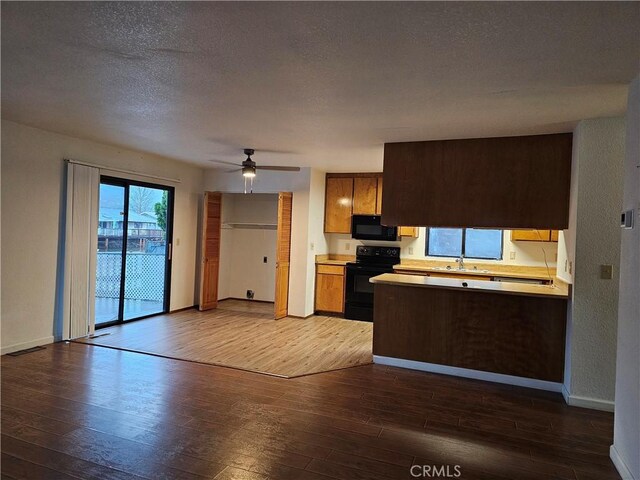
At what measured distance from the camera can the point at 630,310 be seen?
2404 millimetres

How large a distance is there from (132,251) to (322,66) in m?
4.45

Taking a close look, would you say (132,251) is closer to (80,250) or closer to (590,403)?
(80,250)

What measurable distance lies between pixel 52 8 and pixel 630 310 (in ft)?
11.5

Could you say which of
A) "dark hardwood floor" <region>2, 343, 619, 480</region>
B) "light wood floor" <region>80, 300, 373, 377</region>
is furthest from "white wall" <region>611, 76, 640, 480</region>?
"light wood floor" <region>80, 300, 373, 377</region>

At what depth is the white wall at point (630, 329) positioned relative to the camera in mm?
2287

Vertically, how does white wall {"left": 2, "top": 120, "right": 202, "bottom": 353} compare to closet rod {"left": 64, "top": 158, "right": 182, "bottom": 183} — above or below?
below

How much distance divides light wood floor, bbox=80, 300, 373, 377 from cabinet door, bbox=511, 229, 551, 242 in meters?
2.53

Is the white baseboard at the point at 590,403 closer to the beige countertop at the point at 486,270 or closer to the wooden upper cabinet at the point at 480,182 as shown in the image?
the wooden upper cabinet at the point at 480,182

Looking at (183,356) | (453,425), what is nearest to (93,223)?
(183,356)

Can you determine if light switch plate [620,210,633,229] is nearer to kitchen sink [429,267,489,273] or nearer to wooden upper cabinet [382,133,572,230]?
wooden upper cabinet [382,133,572,230]

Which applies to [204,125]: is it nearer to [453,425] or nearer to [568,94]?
[568,94]

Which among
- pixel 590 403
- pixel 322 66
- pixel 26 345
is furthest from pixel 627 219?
pixel 26 345

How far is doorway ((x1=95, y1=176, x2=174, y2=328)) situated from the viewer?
5.37 meters

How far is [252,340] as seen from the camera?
16.5 feet
